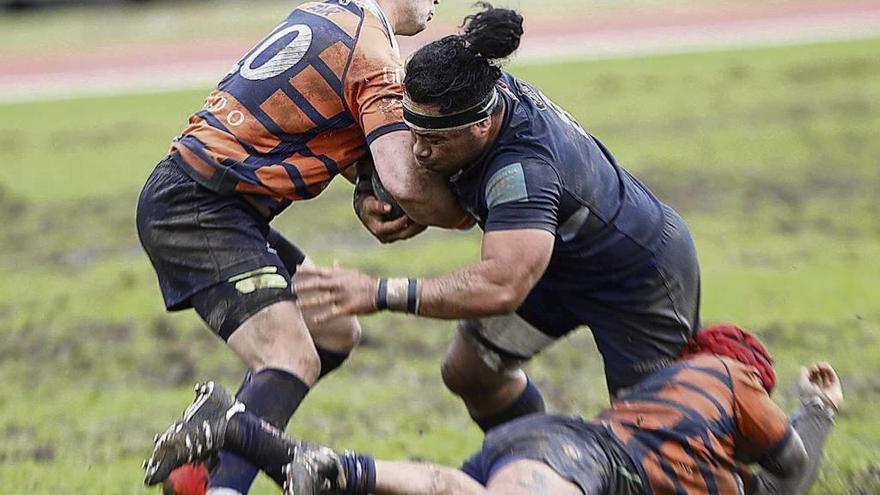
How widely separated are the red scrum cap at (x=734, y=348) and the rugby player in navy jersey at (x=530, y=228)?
0.06m

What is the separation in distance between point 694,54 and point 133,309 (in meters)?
13.3

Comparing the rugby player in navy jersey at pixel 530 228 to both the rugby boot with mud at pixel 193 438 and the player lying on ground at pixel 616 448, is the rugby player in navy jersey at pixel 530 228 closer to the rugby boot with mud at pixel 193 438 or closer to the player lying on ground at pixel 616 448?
the player lying on ground at pixel 616 448

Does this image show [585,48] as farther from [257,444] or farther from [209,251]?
[257,444]

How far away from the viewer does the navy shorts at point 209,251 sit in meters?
4.81

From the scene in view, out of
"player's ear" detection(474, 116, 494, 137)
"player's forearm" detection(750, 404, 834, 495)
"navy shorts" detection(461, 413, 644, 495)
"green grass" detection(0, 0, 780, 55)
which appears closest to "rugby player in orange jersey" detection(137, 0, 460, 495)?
"player's ear" detection(474, 116, 494, 137)

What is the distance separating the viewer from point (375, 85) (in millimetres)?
4758

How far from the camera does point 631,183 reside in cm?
500

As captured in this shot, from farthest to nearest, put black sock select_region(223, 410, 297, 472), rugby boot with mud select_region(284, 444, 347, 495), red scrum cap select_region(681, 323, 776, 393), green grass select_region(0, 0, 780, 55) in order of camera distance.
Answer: green grass select_region(0, 0, 780, 55) → red scrum cap select_region(681, 323, 776, 393) → black sock select_region(223, 410, 297, 472) → rugby boot with mud select_region(284, 444, 347, 495)

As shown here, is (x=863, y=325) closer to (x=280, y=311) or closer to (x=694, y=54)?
(x=280, y=311)

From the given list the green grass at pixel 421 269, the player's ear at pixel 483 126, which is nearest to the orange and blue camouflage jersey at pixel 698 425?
the green grass at pixel 421 269

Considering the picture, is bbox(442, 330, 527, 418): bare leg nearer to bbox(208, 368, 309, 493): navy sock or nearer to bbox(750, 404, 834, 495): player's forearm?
bbox(208, 368, 309, 493): navy sock

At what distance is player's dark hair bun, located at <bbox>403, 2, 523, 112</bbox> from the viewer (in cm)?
450

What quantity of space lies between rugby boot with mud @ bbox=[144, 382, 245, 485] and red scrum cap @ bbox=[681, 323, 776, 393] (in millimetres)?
1642

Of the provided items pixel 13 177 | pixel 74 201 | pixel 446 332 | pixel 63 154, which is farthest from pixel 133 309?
pixel 63 154
